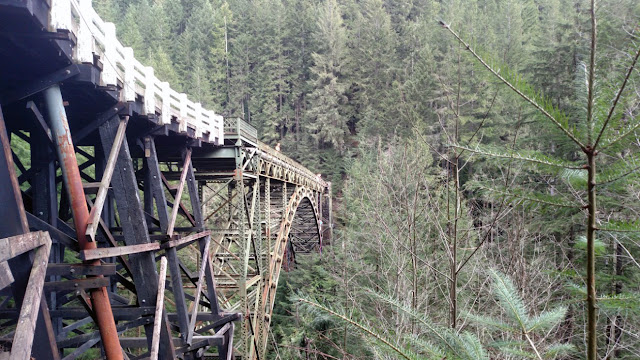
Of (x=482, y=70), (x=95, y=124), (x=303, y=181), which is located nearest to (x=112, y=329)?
(x=95, y=124)

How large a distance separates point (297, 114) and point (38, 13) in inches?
1541

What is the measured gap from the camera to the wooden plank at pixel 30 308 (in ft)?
7.54

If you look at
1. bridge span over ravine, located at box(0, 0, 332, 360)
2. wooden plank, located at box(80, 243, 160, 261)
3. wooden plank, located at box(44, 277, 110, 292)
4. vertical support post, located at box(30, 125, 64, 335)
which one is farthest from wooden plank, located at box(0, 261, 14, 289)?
vertical support post, located at box(30, 125, 64, 335)

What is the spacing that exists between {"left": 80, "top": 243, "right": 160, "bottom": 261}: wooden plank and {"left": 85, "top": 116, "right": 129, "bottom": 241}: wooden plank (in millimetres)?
133

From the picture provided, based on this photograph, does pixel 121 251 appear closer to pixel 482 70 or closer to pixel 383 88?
pixel 482 70

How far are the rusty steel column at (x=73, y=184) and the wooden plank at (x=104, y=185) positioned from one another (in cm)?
5

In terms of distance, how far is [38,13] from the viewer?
2.71 meters

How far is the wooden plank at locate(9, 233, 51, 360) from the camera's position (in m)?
2.30

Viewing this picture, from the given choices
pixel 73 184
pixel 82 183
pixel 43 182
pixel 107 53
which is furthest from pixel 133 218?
pixel 107 53

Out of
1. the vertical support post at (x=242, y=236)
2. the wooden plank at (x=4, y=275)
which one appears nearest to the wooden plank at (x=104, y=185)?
the wooden plank at (x=4, y=275)

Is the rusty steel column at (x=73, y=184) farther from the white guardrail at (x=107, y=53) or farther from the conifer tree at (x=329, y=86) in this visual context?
the conifer tree at (x=329, y=86)

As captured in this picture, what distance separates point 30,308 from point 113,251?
1236 millimetres

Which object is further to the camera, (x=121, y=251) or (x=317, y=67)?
(x=317, y=67)

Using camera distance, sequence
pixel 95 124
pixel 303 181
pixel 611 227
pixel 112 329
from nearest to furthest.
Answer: pixel 611 227
pixel 112 329
pixel 95 124
pixel 303 181
